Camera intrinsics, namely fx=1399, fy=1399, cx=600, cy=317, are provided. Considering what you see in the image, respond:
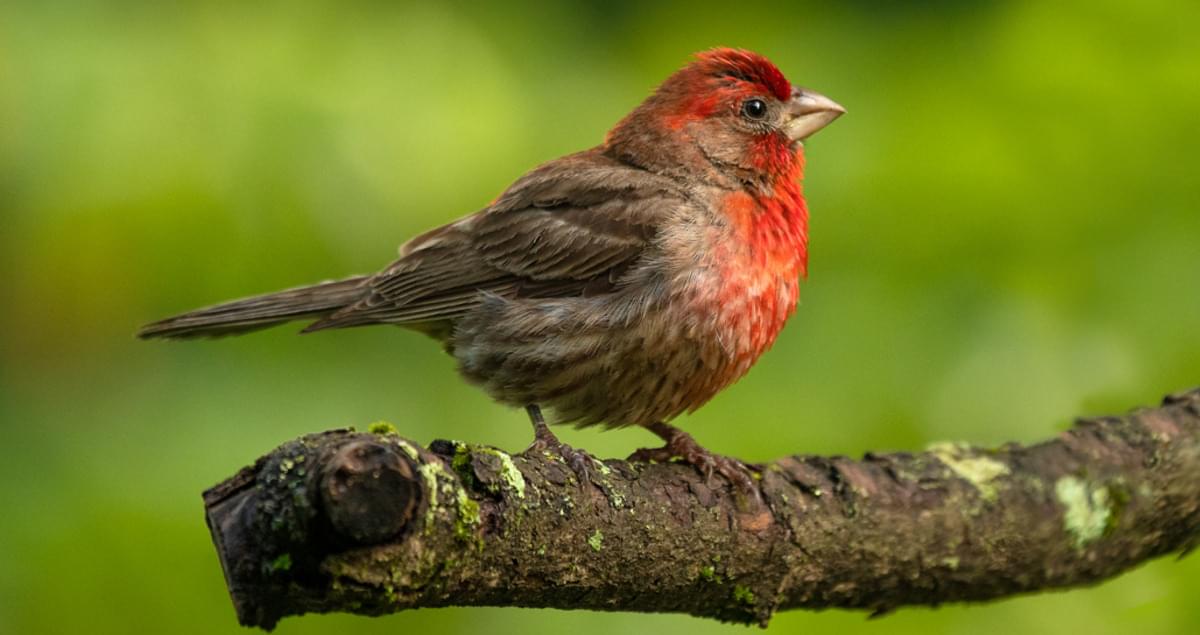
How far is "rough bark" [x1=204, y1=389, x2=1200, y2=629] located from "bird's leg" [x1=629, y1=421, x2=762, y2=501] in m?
0.04

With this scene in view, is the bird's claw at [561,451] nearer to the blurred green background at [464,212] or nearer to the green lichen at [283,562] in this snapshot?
the blurred green background at [464,212]

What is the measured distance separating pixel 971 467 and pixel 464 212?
1885 millimetres

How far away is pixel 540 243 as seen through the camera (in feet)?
17.5

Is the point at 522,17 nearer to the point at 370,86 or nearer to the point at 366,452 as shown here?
the point at 370,86

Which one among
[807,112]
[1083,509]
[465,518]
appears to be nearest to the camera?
[465,518]

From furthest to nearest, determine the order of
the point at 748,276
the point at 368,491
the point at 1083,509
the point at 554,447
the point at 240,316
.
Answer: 1. the point at 748,276
2. the point at 240,316
3. the point at 1083,509
4. the point at 554,447
5. the point at 368,491

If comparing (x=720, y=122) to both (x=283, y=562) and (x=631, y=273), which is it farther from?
(x=283, y=562)

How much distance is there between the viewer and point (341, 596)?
276cm

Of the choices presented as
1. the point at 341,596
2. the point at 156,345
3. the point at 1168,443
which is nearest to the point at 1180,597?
the point at 1168,443

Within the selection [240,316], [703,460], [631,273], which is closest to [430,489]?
[703,460]

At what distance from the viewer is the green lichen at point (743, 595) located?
3973 millimetres

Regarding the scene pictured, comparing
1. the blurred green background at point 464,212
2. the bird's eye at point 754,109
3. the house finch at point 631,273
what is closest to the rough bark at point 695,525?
the blurred green background at point 464,212

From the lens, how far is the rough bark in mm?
2697

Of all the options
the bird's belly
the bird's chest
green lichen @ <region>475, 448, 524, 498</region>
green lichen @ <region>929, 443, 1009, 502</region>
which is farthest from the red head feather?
green lichen @ <region>475, 448, 524, 498</region>
